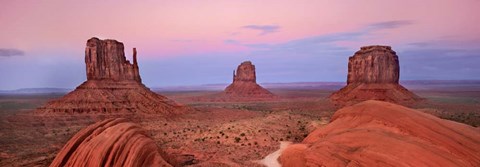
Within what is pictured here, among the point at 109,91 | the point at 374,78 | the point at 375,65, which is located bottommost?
the point at 109,91

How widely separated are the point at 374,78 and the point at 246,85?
69.3m

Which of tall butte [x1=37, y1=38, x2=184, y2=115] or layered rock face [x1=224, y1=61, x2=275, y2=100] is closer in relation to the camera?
tall butte [x1=37, y1=38, x2=184, y2=115]

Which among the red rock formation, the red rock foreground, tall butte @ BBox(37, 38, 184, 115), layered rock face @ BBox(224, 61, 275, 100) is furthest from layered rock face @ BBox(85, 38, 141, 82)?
layered rock face @ BBox(224, 61, 275, 100)

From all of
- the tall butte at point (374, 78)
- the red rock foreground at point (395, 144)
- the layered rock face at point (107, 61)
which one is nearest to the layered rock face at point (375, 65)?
the tall butte at point (374, 78)

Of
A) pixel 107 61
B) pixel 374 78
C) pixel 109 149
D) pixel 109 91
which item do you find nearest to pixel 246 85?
pixel 374 78

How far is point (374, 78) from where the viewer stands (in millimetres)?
98688

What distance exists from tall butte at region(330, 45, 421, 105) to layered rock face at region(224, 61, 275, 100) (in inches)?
2098

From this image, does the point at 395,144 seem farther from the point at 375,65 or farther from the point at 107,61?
the point at 375,65

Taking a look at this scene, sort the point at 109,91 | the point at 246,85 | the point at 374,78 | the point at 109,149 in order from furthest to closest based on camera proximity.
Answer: the point at 246,85 < the point at 374,78 < the point at 109,91 < the point at 109,149

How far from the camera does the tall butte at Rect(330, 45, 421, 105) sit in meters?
92.8

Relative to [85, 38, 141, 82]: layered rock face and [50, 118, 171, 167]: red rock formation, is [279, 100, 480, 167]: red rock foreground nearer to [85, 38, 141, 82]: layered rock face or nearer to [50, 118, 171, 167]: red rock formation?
[50, 118, 171, 167]: red rock formation

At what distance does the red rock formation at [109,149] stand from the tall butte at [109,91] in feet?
173

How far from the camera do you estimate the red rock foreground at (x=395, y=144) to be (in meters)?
13.7

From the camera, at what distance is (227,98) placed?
488 ft
